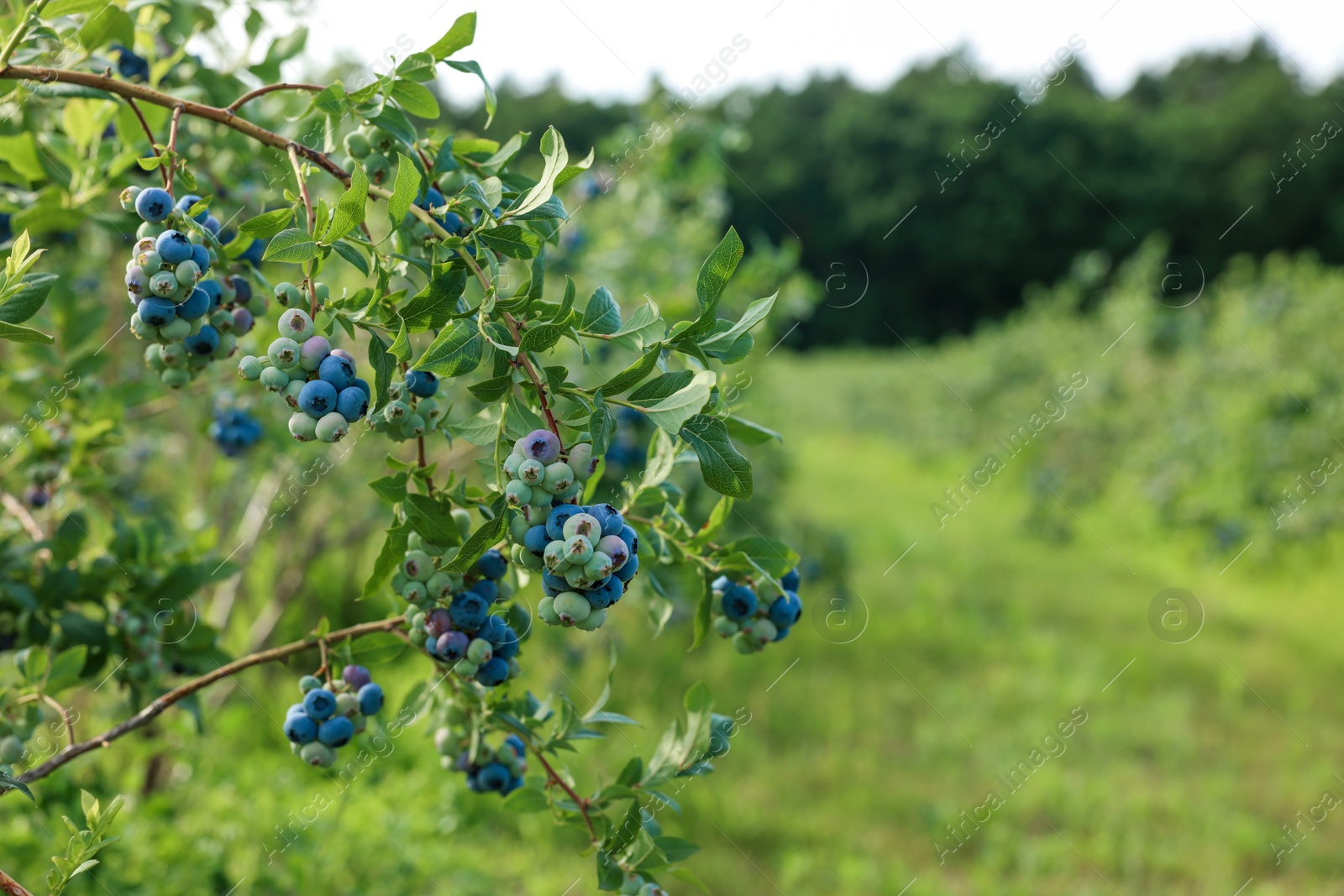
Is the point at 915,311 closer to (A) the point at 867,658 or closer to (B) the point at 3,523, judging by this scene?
(A) the point at 867,658

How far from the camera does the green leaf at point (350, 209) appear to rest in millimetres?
721

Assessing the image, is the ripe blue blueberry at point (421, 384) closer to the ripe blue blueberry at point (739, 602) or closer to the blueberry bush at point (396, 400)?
the blueberry bush at point (396, 400)

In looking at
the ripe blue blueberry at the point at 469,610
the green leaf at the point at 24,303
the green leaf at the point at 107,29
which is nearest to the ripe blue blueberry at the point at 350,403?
the ripe blue blueberry at the point at 469,610

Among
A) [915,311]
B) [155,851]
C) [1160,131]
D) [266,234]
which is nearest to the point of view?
[266,234]

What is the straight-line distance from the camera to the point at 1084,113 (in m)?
24.5

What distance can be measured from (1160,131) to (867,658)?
24.0 metres

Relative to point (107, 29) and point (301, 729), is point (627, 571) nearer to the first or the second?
point (301, 729)

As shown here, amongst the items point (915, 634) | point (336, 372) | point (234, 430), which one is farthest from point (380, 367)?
point (915, 634)

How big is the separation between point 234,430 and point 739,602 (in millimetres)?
951

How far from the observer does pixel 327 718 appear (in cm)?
95

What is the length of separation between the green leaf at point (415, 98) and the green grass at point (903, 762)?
1.32 m

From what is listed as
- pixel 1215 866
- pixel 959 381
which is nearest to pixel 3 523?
pixel 1215 866

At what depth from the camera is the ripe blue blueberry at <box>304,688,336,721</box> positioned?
0.94 m

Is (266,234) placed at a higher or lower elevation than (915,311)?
higher
